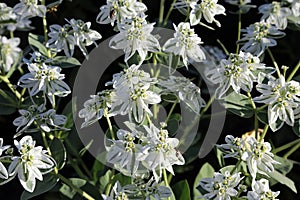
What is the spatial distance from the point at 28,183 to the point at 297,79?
0.77 m

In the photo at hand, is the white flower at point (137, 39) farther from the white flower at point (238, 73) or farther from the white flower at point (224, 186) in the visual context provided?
the white flower at point (224, 186)

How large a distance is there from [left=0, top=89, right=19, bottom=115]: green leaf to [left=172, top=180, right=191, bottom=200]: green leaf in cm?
49

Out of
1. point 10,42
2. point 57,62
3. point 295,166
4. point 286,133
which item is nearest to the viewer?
point 57,62

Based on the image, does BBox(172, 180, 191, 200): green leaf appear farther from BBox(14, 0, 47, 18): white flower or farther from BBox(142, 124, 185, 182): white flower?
BBox(14, 0, 47, 18): white flower

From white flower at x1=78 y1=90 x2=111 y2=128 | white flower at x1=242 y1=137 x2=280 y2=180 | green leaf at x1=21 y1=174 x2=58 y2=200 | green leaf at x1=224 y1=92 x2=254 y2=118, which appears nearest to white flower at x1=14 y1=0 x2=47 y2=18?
white flower at x1=78 y1=90 x2=111 y2=128

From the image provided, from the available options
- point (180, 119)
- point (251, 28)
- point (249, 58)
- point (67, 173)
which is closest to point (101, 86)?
point (67, 173)

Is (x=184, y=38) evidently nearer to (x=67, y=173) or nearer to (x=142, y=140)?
(x=142, y=140)

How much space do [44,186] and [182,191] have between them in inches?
13.9

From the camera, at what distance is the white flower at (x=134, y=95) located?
1.25 meters

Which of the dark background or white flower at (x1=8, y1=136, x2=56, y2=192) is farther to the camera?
the dark background

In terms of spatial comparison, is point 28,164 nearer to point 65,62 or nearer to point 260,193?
point 65,62

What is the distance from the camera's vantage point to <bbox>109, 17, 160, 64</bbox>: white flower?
4.39 feet

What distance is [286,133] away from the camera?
6.31ft

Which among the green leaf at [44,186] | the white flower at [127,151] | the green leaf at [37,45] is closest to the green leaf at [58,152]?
the green leaf at [44,186]
